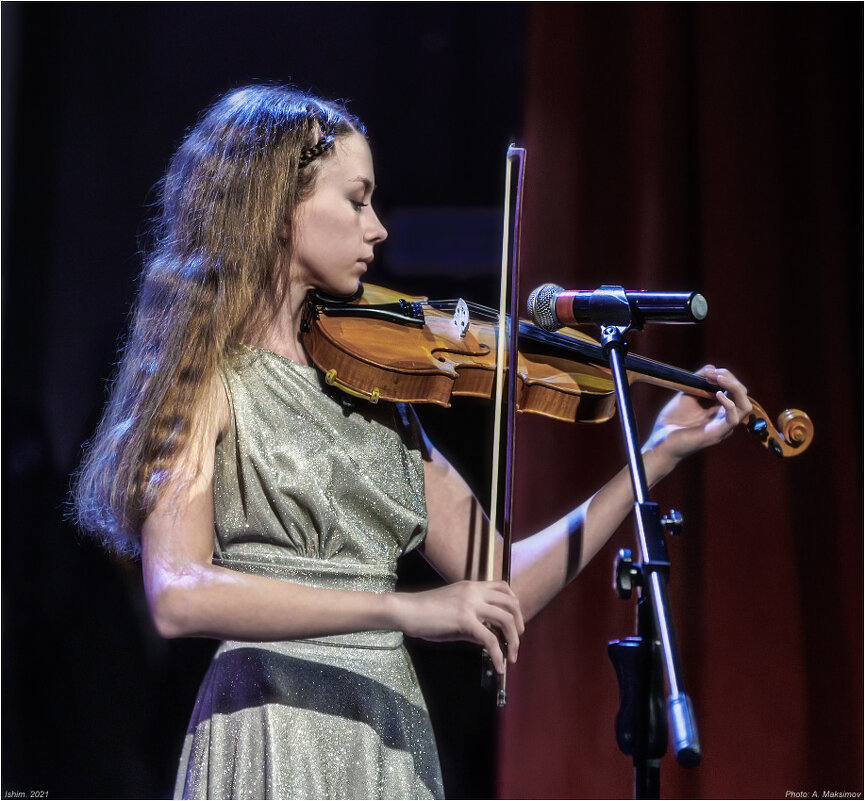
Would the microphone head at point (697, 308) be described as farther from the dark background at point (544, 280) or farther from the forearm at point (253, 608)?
the dark background at point (544, 280)

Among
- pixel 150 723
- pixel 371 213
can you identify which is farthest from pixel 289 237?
pixel 150 723

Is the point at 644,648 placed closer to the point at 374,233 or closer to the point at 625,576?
the point at 625,576

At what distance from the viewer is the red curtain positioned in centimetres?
171

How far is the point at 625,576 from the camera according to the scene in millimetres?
917

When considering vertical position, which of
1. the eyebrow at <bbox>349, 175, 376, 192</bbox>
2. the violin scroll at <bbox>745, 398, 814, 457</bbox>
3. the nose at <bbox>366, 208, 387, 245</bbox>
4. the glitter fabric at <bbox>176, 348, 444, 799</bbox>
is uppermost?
the eyebrow at <bbox>349, 175, 376, 192</bbox>

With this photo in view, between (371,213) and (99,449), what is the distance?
1.46 feet

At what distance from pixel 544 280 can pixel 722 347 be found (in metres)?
0.35

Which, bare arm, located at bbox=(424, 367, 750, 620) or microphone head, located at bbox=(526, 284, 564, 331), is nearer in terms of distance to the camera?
microphone head, located at bbox=(526, 284, 564, 331)

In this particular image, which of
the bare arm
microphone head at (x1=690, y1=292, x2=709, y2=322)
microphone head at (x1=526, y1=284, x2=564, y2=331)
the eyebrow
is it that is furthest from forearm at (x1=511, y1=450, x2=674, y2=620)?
the eyebrow

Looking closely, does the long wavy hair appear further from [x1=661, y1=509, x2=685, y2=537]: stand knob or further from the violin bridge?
[x1=661, y1=509, x2=685, y2=537]: stand knob

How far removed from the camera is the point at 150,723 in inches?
62.9

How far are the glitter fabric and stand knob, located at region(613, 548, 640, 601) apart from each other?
13.8 inches

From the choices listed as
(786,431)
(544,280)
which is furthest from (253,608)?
(544,280)

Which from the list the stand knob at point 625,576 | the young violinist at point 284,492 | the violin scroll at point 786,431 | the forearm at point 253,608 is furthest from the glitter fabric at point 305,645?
the violin scroll at point 786,431
